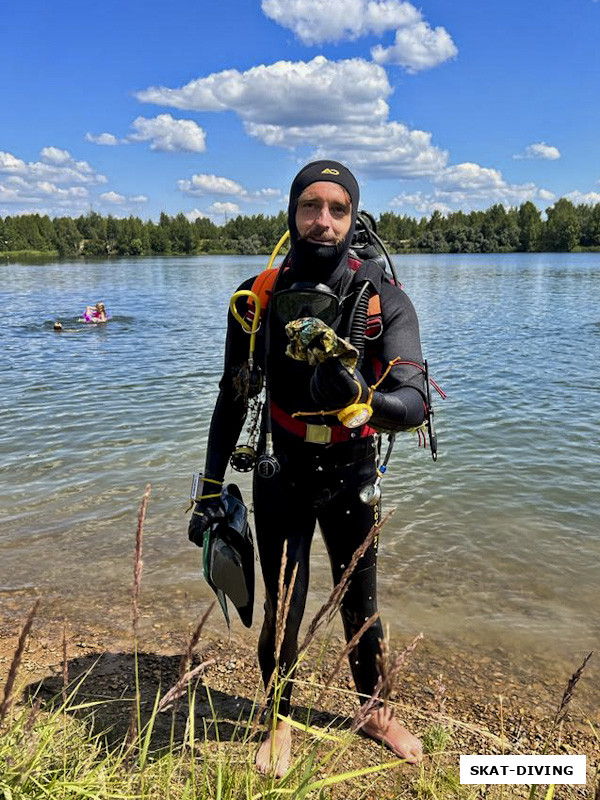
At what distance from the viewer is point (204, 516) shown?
2.88 meters

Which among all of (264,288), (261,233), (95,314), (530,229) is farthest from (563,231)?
(264,288)

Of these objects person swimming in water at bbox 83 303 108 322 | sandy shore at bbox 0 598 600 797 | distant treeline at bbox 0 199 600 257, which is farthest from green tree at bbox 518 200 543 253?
sandy shore at bbox 0 598 600 797

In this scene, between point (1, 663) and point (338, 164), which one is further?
point (1, 663)

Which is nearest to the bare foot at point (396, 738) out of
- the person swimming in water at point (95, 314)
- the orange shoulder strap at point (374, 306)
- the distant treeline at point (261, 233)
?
the orange shoulder strap at point (374, 306)

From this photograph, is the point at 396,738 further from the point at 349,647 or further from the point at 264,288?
the point at 264,288

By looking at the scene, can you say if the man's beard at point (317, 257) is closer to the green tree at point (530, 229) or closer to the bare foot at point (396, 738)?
the bare foot at point (396, 738)

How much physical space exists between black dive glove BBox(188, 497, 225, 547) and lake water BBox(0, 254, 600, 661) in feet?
6.09

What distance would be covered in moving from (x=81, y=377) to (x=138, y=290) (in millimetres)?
30854

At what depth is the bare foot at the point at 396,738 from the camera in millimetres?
2855

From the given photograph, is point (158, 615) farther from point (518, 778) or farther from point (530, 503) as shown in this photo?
point (530, 503)

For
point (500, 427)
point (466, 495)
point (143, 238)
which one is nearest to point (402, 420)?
point (466, 495)

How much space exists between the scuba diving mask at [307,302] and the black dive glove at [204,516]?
96 cm

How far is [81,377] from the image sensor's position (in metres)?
14.0

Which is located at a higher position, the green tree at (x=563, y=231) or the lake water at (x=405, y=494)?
the green tree at (x=563, y=231)
